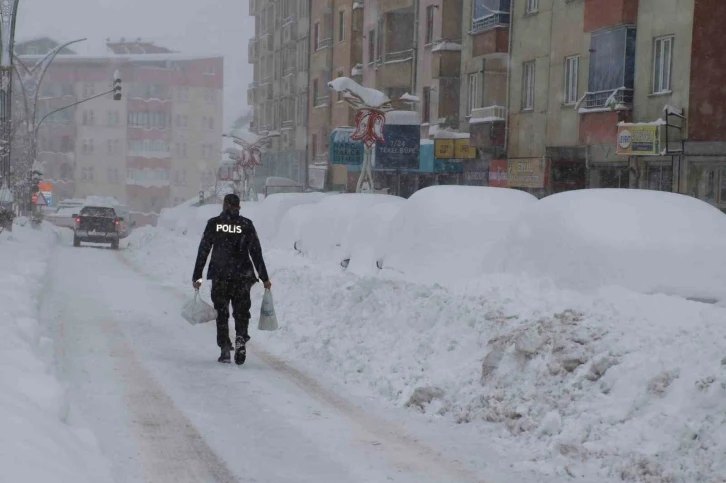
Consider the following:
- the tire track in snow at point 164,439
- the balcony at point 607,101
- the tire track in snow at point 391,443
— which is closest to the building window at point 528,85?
the balcony at point 607,101

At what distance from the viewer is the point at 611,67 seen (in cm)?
2708

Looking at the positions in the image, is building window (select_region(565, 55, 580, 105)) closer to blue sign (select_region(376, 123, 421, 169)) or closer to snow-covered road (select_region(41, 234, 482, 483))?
blue sign (select_region(376, 123, 421, 169))

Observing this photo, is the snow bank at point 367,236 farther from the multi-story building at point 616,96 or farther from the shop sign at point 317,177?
the shop sign at point 317,177

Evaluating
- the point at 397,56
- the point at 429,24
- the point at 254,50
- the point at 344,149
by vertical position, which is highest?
the point at 254,50

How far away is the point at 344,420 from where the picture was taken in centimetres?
778

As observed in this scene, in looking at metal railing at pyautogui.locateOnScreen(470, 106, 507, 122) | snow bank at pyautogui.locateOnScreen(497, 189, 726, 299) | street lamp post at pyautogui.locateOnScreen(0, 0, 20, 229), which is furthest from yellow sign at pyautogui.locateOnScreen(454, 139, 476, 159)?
snow bank at pyautogui.locateOnScreen(497, 189, 726, 299)

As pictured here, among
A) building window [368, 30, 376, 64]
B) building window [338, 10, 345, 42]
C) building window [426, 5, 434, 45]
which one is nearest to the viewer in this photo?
building window [426, 5, 434, 45]

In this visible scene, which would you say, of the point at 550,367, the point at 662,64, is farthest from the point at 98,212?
the point at 550,367

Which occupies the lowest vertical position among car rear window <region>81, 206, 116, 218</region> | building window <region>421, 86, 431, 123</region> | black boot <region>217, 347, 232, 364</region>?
car rear window <region>81, 206, 116, 218</region>

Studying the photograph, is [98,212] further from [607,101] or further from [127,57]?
[127,57]

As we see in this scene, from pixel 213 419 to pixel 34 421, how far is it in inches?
69.9

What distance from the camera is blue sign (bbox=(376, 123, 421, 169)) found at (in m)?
37.4

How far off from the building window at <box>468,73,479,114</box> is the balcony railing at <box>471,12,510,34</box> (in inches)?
63.0

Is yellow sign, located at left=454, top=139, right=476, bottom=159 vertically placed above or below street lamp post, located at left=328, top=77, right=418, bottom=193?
below
